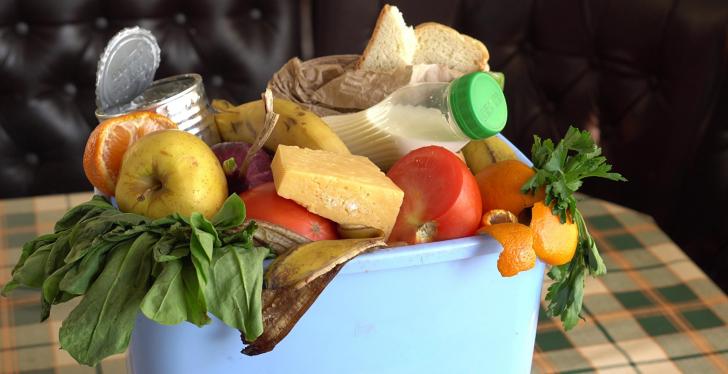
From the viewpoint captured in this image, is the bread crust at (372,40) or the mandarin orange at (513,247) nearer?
the mandarin orange at (513,247)

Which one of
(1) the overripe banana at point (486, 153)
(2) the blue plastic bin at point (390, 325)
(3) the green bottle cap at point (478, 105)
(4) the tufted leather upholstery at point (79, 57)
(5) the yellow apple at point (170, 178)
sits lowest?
(4) the tufted leather upholstery at point (79, 57)

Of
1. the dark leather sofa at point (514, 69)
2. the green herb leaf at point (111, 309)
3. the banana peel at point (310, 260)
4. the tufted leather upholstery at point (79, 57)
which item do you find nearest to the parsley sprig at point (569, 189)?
the banana peel at point (310, 260)

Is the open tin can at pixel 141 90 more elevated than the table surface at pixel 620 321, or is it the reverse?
the open tin can at pixel 141 90

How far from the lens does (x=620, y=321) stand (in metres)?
0.74

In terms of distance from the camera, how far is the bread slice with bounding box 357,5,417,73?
652mm

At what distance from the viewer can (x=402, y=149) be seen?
1.89ft

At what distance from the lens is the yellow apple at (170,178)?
18.8 inches

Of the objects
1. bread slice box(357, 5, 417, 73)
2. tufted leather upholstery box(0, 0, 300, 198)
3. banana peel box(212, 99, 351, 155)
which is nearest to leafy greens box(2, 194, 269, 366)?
banana peel box(212, 99, 351, 155)

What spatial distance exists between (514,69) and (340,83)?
0.72 meters

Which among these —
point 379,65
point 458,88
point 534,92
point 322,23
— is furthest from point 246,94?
point 458,88

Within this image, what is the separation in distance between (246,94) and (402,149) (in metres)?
0.85

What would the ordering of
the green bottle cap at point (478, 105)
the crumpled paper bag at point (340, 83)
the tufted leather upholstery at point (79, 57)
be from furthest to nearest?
the tufted leather upholstery at point (79, 57) → the crumpled paper bag at point (340, 83) → the green bottle cap at point (478, 105)

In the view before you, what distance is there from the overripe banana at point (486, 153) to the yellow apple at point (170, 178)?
0.62 feet

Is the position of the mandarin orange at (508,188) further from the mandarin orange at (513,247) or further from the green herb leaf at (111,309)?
the green herb leaf at (111,309)
